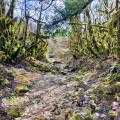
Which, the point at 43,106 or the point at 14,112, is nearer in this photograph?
the point at 14,112

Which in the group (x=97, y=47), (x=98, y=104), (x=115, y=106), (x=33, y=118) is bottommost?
(x=33, y=118)

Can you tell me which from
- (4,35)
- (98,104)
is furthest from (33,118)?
(4,35)

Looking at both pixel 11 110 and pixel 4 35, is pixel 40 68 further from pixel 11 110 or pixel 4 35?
pixel 11 110

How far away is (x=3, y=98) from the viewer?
12.1 feet

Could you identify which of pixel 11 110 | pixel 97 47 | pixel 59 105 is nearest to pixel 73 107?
pixel 59 105

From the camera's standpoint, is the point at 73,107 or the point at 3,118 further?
the point at 73,107

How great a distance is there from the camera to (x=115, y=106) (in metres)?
2.53

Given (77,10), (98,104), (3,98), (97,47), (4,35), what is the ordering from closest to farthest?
(98,104) < (3,98) < (77,10) < (97,47) < (4,35)

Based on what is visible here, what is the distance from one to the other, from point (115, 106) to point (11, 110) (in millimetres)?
2736

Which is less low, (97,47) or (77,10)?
(77,10)

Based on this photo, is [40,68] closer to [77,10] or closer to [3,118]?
[77,10]

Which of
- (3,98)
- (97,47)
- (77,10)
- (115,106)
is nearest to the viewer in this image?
(115,106)

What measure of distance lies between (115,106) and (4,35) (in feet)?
25.9

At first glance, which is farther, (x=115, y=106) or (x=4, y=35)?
(x=4, y=35)
